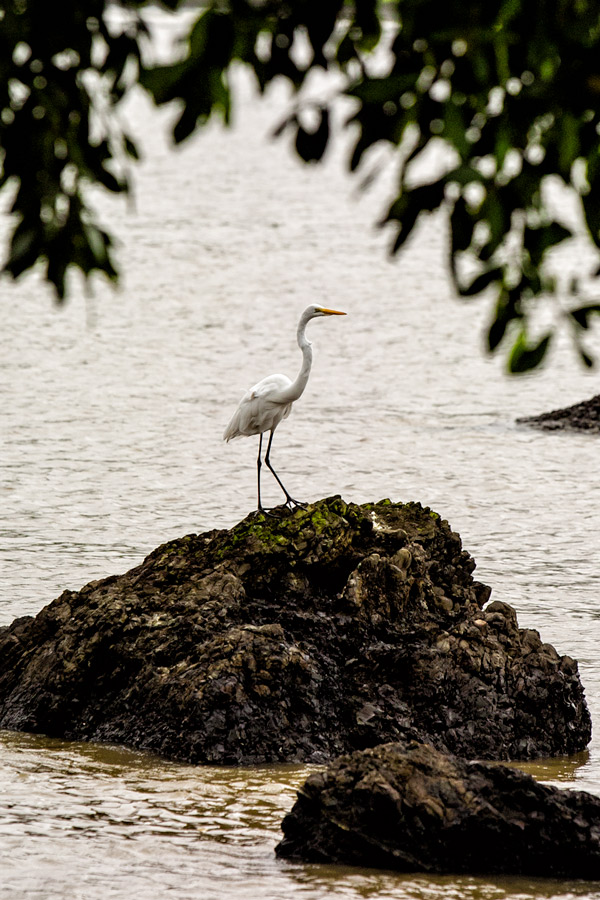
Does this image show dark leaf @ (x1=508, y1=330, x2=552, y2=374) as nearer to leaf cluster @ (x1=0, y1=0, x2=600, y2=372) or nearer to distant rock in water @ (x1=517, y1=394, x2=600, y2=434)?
leaf cluster @ (x1=0, y1=0, x2=600, y2=372)

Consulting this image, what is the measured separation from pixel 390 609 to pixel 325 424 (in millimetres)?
14835

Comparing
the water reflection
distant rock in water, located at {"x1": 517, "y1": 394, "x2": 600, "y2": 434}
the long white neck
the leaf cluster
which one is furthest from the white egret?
distant rock in water, located at {"x1": 517, "y1": 394, "x2": 600, "y2": 434}

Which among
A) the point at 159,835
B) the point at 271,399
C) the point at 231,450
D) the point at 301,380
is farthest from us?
the point at 231,450

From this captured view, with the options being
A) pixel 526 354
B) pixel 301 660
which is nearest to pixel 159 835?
pixel 301 660

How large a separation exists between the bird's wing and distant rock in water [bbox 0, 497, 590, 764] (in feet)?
8.26

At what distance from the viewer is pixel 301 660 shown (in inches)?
378

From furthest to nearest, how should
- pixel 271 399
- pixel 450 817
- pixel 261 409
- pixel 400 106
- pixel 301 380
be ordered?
pixel 261 409 → pixel 271 399 → pixel 301 380 → pixel 450 817 → pixel 400 106

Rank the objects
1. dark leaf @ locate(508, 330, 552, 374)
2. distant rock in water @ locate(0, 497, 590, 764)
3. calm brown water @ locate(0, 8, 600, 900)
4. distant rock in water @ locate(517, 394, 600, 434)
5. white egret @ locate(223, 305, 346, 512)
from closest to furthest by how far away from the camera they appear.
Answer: dark leaf @ locate(508, 330, 552, 374), calm brown water @ locate(0, 8, 600, 900), distant rock in water @ locate(0, 497, 590, 764), white egret @ locate(223, 305, 346, 512), distant rock in water @ locate(517, 394, 600, 434)

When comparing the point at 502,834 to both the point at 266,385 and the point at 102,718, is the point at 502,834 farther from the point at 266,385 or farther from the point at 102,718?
the point at 266,385

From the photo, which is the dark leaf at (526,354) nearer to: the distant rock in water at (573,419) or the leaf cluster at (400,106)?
the leaf cluster at (400,106)

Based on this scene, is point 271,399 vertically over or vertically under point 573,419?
under

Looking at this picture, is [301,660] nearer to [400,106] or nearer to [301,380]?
[301,380]

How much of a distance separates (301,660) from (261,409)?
365cm

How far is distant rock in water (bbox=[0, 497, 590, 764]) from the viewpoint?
9578 mm
